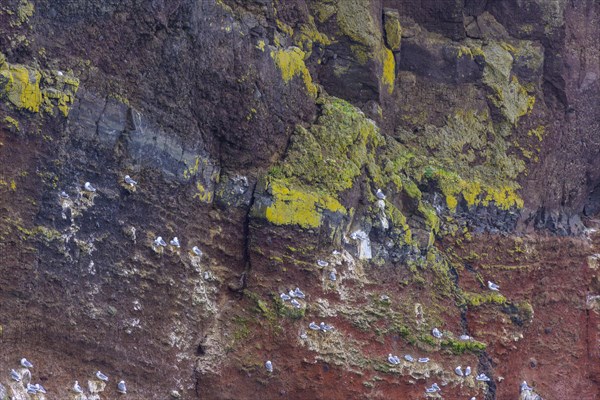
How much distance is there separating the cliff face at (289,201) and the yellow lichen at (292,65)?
2.3 inches

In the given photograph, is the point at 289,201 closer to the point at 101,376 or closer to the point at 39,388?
the point at 101,376

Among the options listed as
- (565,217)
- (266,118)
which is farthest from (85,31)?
(565,217)

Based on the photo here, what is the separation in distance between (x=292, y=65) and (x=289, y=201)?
9.05 feet

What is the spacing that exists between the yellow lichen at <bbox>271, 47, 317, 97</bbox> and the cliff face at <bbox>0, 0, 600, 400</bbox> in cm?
6

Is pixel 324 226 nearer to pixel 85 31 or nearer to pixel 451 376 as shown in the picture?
pixel 451 376

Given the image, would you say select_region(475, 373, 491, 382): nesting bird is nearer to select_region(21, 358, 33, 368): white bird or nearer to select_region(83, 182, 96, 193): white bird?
select_region(83, 182, 96, 193): white bird

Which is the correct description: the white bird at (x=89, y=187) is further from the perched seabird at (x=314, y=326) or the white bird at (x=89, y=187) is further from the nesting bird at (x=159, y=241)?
the perched seabird at (x=314, y=326)

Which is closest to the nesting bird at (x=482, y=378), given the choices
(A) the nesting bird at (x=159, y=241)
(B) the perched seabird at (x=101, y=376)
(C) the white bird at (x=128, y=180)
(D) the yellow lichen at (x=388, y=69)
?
(D) the yellow lichen at (x=388, y=69)

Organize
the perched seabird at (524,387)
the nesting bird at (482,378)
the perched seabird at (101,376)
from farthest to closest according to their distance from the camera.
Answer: the perched seabird at (524,387), the nesting bird at (482,378), the perched seabird at (101,376)

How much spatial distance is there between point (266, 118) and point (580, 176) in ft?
30.3

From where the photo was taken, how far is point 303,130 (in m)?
24.7

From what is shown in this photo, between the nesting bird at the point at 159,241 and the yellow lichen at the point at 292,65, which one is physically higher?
the yellow lichen at the point at 292,65

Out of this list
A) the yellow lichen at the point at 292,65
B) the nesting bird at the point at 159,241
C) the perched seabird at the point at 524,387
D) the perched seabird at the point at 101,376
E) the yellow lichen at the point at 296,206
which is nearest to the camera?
the perched seabird at the point at 101,376

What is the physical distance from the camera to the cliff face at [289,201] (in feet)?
70.6
